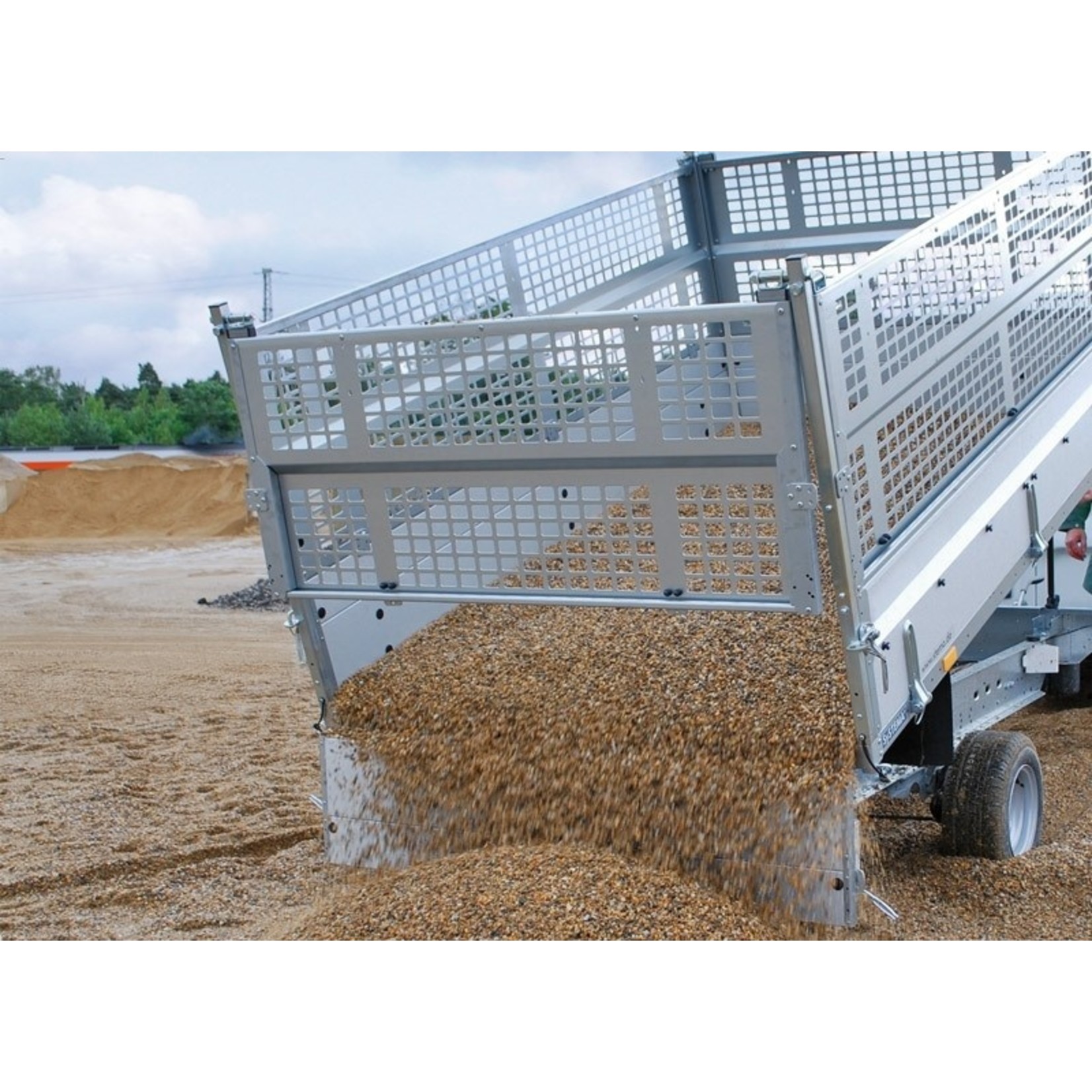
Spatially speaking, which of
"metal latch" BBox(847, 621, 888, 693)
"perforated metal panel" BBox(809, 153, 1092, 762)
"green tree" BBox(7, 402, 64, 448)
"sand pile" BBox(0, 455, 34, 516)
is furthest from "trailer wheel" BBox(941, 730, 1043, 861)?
"sand pile" BBox(0, 455, 34, 516)

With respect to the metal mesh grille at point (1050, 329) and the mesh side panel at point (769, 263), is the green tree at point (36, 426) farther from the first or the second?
the metal mesh grille at point (1050, 329)

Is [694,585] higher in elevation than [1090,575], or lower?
higher

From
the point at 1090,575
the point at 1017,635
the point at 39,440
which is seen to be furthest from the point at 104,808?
the point at 39,440

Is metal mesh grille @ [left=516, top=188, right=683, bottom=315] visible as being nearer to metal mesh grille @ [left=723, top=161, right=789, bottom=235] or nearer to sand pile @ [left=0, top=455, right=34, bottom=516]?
metal mesh grille @ [left=723, top=161, right=789, bottom=235]

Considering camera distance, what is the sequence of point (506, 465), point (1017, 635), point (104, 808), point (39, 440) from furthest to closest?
point (39, 440) < point (104, 808) < point (1017, 635) < point (506, 465)

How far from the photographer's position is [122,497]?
14.6m

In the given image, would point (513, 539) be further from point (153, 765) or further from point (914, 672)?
point (153, 765)

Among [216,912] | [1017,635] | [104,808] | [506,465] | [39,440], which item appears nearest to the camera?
[506,465]

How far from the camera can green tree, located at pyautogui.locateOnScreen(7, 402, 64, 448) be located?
12164 millimetres

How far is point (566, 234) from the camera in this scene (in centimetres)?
492

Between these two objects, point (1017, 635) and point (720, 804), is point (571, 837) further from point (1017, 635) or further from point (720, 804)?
point (1017, 635)

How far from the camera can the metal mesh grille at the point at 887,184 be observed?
5457mm

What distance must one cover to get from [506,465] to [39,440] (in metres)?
11.1

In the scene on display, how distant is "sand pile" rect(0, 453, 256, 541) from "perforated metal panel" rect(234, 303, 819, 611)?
1065 centimetres
